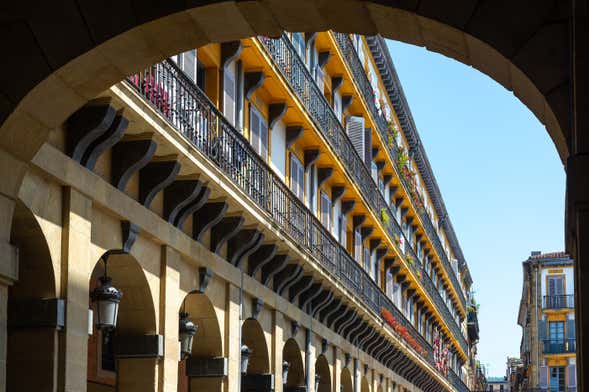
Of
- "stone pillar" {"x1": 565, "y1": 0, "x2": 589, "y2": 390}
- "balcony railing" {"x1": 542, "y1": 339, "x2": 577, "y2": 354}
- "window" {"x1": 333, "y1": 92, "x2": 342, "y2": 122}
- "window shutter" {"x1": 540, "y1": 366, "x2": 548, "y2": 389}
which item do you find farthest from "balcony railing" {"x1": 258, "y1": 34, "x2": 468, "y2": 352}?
"window shutter" {"x1": 540, "y1": 366, "x2": 548, "y2": 389}

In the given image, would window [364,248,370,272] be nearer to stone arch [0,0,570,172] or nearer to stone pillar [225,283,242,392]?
stone pillar [225,283,242,392]

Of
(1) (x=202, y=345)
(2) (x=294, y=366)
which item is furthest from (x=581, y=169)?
(2) (x=294, y=366)

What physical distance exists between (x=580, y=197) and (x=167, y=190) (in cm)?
1070

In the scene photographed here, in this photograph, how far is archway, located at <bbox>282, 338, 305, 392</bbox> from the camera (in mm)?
27594

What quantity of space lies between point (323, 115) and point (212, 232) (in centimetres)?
910

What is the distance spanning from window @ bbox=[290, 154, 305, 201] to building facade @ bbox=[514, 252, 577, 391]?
61909 mm

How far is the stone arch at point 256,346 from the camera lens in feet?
78.5

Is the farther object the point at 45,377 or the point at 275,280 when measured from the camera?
the point at 275,280

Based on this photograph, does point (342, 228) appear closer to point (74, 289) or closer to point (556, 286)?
point (74, 289)

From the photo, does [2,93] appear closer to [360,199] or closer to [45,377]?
[45,377]

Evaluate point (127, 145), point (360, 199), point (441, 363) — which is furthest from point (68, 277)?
point (441, 363)

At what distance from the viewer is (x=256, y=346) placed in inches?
951

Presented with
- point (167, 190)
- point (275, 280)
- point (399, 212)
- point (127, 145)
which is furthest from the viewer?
point (399, 212)

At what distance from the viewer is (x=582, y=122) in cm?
771
